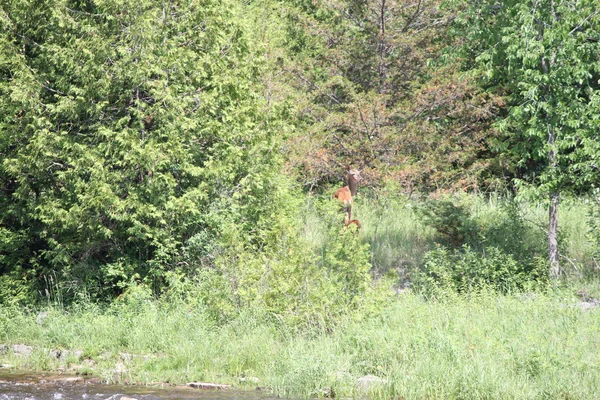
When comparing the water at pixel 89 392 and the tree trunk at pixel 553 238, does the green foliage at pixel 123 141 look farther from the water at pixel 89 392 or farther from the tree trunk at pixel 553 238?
the tree trunk at pixel 553 238

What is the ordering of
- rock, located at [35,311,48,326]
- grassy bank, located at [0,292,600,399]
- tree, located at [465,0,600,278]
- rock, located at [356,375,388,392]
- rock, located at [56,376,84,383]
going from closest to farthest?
grassy bank, located at [0,292,600,399] < rock, located at [356,375,388,392] < rock, located at [56,376,84,383] < rock, located at [35,311,48,326] < tree, located at [465,0,600,278]

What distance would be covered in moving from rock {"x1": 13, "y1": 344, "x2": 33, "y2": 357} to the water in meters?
1.00

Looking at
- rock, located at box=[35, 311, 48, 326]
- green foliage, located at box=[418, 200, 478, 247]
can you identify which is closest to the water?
rock, located at box=[35, 311, 48, 326]

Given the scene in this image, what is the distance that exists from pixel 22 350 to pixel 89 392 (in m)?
2.27

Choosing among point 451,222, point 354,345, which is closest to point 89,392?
point 354,345

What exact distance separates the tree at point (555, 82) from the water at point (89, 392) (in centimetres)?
591

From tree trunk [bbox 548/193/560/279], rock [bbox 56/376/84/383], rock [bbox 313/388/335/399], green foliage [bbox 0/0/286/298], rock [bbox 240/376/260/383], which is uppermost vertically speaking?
green foliage [bbox 0/0/286/298]

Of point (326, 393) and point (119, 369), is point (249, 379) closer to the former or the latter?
point (326, 393)

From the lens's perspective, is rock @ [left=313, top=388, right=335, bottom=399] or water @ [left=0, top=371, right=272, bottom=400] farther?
water @ [left=0, top=371, right=272, bottom=400]

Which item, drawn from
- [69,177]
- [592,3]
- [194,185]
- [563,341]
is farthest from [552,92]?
[69,177]

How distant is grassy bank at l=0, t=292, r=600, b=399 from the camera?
8422 millimetres

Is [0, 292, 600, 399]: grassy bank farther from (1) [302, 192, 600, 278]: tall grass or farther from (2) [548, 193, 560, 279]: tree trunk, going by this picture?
(1) [302, 192, 600, 278]: tall grass

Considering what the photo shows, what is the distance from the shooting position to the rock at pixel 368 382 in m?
8.72

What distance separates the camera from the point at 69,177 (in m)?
12.5
